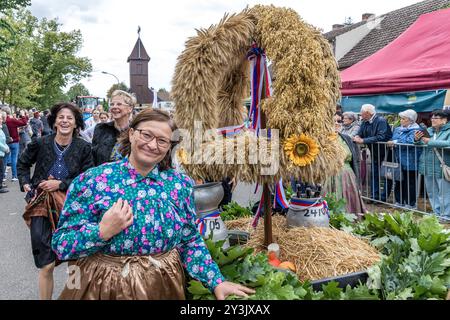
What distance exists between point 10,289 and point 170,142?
305 centimetres

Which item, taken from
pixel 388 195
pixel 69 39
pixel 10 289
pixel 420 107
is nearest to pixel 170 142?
pixel 10 289

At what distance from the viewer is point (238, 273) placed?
93.5 inches

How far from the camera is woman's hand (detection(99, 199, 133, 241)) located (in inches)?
65.8

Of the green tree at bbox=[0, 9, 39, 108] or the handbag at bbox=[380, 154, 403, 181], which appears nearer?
the handbag at bbox=[380, 154, 403, 181]

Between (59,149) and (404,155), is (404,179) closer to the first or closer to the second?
(404,155)

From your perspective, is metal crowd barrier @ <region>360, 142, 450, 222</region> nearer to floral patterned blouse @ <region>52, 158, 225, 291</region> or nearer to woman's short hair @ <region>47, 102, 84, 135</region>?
woman's short hair @ <region>47, 102, 84, 135</region>

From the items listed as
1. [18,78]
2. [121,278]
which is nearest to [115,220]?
[121,278]

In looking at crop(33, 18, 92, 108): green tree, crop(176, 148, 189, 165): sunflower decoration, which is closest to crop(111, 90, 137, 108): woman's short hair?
crop(176, 148, 189, 165): sunflower decoration

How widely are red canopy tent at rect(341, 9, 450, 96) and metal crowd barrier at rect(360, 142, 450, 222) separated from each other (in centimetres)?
96

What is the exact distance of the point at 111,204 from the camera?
1.77 meters

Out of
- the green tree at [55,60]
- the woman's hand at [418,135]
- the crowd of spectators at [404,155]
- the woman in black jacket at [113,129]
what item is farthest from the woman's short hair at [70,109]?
the green tree at [55,60]

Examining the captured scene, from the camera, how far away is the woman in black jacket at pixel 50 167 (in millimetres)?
3262

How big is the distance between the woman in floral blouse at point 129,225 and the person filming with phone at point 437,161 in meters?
5.22

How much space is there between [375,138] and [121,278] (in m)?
6.20
